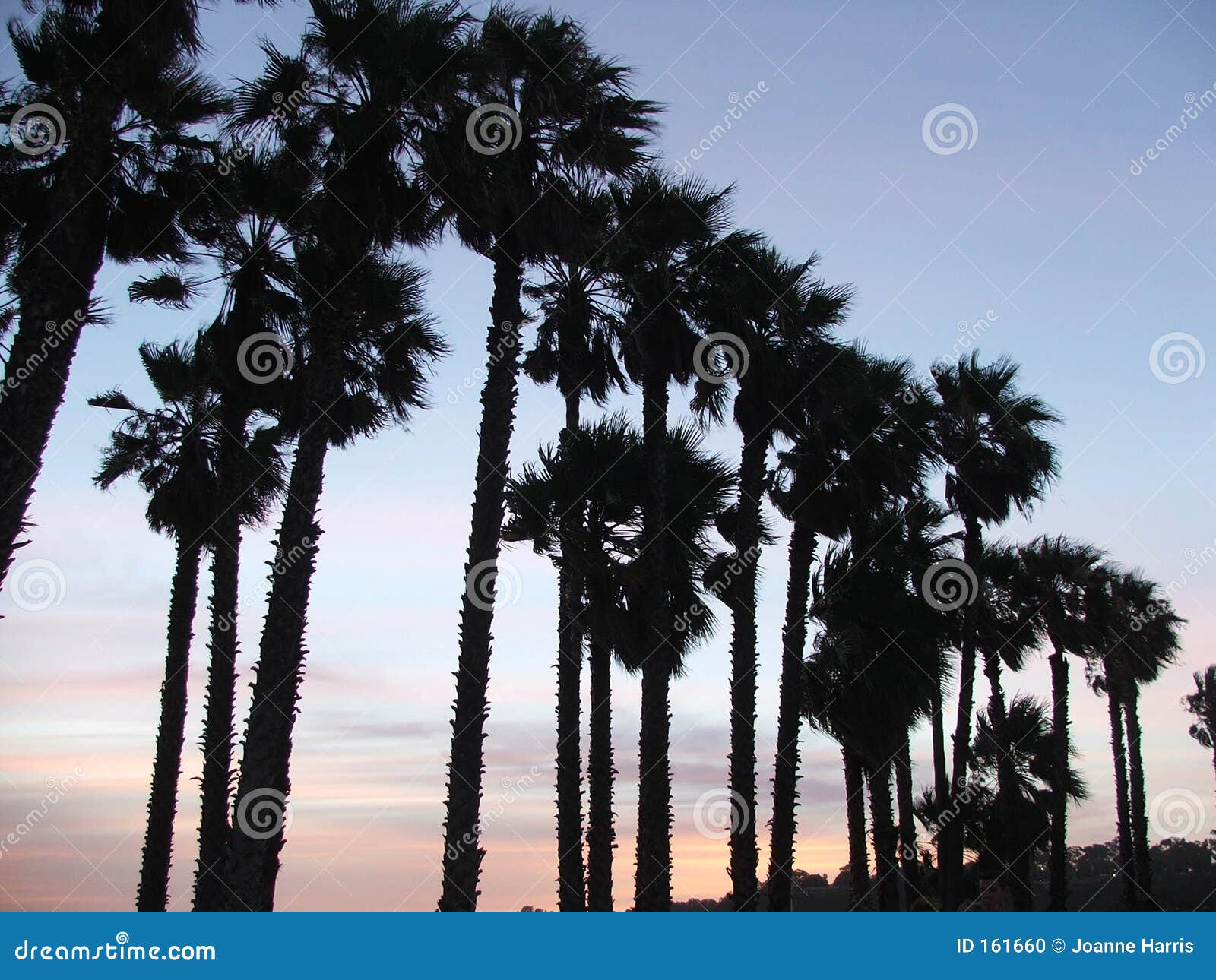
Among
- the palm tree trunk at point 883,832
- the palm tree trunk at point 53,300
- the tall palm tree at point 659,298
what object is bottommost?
the palm tree trunk at point 883,832

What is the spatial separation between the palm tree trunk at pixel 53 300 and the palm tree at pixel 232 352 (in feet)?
6.80

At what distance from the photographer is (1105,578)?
103 ft

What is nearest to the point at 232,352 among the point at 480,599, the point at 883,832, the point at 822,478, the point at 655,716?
the point at 480,599

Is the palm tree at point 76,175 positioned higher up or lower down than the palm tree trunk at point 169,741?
higher up

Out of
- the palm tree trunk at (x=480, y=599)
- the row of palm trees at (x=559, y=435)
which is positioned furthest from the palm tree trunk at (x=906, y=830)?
the palm tree trunk at (x=480, y=599)

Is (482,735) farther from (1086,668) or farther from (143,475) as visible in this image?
(1086,668)

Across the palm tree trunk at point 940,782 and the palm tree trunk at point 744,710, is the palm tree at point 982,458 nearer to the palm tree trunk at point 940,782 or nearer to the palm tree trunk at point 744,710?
the palm tree trunk at point 940,782

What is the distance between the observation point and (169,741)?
1856cm

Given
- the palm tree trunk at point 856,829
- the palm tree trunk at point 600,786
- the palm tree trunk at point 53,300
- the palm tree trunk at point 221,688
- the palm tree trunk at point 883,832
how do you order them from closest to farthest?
the palm tree trunk at point 53,300 → the palm tree trunk at point 221,688 → the palm tree trunk at point 600,786 → the palm tree trunk at point 883,832 → the palm tree trunk at point 856,829

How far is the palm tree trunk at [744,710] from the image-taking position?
20.0 meters

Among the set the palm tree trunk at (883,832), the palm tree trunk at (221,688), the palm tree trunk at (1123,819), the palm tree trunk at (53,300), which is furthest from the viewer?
the palm tree trunk at (1123,819)

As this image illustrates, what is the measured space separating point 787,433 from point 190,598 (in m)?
13.2

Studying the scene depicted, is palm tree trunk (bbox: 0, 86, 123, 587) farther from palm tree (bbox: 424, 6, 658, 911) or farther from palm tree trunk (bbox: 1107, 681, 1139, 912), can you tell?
palm tree trunk (bbox: 1107, 681, 1139, 912)

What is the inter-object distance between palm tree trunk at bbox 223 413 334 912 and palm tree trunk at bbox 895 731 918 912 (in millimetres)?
17876
